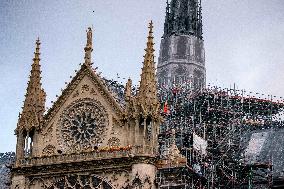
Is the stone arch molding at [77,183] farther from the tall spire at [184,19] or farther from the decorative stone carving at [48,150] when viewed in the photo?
the tall spire at [184,19]

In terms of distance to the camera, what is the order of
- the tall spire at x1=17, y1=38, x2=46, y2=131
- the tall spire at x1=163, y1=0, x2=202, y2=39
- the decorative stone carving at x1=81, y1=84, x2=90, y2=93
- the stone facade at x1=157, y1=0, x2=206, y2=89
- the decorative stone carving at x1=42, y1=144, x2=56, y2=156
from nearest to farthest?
the decorative stone carving at x1=42, y1=144, x2=56, y2=156 < the tall spire at x1=17, y1=38, x2=46, y2=131 < the decorative stone carving at x1=81, y1=84, x2=90, y2=93 < the stone facade at x1=157, y1=0, x2=206, y2=89 < the tall spire at x1=163, y1=0, x2=202, y2=39

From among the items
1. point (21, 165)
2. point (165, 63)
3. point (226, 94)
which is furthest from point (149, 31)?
point (165, 63)

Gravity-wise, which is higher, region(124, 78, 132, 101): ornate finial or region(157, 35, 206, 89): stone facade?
region(157, 35, 206, 89): stone facade

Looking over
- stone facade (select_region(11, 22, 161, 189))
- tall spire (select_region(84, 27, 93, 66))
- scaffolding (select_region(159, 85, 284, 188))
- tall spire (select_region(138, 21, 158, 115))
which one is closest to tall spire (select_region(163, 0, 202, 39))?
scaffolding (select_region(159, 85, 284, 188))

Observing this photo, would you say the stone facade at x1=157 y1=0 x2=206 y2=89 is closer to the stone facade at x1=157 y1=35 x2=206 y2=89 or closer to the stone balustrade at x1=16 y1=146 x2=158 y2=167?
the stone facade at x1=157 y1=35 x2=206 y2=89

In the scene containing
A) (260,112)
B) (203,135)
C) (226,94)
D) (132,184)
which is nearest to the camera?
(132,184)

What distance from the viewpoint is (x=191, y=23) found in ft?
301

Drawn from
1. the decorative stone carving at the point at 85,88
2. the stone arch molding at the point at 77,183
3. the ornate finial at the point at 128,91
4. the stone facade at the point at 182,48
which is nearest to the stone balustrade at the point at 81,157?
the stone arch molding at the point at 77,183

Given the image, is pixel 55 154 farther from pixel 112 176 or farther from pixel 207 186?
pixel 207 186

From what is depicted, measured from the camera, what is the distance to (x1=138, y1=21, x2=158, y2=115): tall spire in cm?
5066

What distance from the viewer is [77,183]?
5062cm

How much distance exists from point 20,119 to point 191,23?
43.4 m

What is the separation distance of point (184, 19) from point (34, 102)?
1649 inches

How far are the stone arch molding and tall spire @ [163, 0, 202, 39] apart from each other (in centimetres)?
4392
